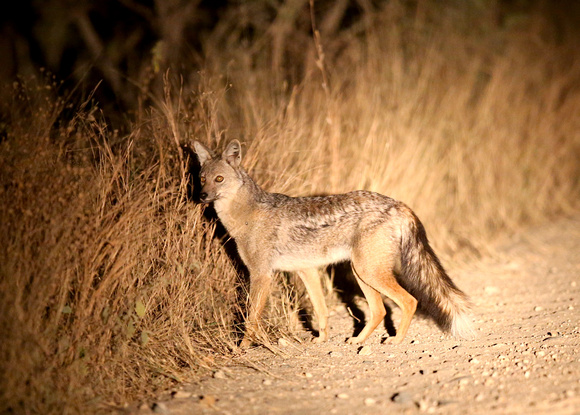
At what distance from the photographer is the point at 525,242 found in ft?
30.4

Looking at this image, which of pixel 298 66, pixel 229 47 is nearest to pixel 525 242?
pixel 298 66

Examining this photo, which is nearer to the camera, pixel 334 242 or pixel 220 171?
pixel 334 242

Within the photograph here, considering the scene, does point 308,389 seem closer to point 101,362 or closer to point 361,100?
point 101,362

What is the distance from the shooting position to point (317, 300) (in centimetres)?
609

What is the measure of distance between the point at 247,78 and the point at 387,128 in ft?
6.88

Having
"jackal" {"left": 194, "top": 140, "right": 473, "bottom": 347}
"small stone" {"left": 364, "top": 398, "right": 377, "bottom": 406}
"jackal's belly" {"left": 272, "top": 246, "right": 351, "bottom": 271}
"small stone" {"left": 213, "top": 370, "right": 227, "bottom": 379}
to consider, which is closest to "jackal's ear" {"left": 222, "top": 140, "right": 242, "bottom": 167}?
"jackal" {"left": 194, "top": 140, "right": 473, "bottom": 347}

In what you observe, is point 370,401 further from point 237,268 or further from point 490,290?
point 490,290

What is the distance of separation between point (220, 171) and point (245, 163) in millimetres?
876

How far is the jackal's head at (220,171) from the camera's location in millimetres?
5758

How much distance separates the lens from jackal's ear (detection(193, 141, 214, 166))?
19.3ft

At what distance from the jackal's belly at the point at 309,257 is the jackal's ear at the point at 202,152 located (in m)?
1.15

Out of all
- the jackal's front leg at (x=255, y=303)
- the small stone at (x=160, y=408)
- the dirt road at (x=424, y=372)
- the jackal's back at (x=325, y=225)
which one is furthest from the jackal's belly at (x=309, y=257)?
the small stone at (x=160, y=408)

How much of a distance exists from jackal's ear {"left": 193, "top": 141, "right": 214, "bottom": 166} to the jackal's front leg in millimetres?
1204

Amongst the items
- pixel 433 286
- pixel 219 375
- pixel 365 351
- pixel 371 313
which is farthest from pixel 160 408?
pixel 433 286
